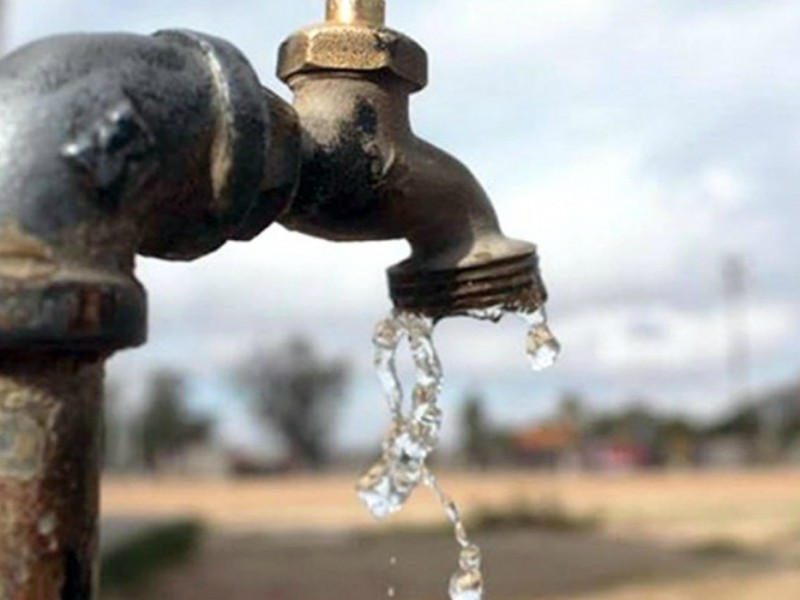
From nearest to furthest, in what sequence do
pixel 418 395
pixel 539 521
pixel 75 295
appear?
pixel 75 295 < pixel 418 395 < pixel 539 521

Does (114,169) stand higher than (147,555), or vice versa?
(114,169)

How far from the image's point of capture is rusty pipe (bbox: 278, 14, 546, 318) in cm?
98

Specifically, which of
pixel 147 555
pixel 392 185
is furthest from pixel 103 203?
pixel 147 555

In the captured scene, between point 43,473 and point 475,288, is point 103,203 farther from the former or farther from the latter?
point 475,288

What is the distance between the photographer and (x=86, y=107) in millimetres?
793

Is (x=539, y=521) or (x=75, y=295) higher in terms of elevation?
(x=75, y=295)

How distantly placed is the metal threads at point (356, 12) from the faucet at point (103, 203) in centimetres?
3

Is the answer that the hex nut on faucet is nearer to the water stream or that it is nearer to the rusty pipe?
the rusty pipe

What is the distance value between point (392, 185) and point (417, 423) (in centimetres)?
21

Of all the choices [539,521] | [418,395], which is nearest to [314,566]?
[539,521]

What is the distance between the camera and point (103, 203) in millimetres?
784

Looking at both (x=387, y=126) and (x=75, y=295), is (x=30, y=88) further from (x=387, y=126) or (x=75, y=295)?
(x=387, y=126)

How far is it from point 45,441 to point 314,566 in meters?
11.8

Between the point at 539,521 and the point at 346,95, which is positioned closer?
the point at 346,95
